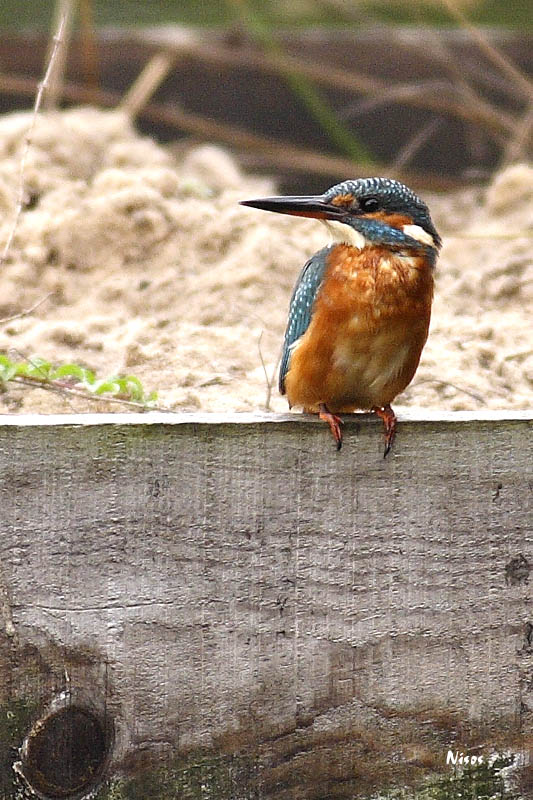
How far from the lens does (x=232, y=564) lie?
7.08 ft

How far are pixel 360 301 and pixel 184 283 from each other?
1205mm

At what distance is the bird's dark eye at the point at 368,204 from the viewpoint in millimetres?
2691

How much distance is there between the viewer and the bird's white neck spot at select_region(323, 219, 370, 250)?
2.67 meters

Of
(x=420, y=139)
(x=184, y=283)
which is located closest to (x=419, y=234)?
(x=184, y=283)

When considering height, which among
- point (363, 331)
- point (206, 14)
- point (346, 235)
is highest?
point (206, 14)

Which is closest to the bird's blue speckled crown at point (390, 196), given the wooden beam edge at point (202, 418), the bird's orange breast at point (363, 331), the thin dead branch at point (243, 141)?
the bird's orange breast at point (363, 331)

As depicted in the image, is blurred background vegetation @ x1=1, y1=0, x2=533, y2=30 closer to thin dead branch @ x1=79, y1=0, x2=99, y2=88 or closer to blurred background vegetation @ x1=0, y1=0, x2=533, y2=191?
blurred background vegetation @ x1=0, y1=0, x2=533, y2=191

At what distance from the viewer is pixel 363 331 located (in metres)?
2.56

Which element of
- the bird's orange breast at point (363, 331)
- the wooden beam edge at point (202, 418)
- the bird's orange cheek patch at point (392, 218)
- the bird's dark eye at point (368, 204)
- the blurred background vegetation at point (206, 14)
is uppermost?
the blurred background vegetation at point (206, 14)

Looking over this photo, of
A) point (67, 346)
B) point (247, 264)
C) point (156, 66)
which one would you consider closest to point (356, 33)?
point (156, 66)

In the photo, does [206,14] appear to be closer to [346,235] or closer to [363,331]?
[346,235]

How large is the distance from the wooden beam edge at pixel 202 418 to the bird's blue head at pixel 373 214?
0.51 metres

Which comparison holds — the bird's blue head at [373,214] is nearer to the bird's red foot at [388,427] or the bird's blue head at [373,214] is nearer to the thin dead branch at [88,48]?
the bird's red foot at [388,427]

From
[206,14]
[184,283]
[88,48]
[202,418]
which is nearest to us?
[202,418]
